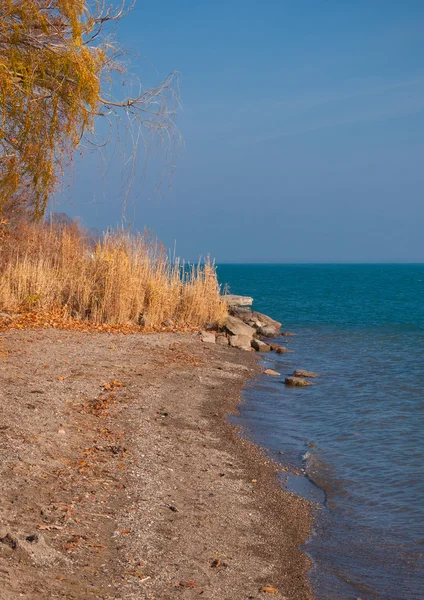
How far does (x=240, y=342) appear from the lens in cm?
1962

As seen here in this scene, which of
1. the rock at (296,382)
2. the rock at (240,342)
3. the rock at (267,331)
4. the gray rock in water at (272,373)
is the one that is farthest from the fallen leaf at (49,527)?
the rock at (267,331)

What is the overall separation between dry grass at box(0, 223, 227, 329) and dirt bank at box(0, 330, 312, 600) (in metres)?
5.50

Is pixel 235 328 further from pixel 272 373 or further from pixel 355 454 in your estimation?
pixel 355 454

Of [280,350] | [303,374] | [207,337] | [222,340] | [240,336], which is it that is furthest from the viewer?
[280,350]

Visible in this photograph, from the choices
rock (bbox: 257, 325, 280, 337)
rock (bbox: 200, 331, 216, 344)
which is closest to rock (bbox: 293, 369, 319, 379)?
rock (bbox: 200, 331, 216, 344)

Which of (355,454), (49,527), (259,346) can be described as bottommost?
(355,454)

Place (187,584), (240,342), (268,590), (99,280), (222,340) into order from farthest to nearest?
(240,342), (222,340), (99,280), (268,590), (187,584)

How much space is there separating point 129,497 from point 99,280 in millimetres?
11787

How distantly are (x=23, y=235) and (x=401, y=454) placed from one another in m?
12.8

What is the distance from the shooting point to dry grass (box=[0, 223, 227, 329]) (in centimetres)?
1711

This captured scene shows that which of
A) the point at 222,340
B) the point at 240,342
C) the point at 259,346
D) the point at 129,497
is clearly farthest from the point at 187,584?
the point at 259,346

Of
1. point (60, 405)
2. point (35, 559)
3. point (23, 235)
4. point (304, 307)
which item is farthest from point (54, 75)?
point (304, 307)

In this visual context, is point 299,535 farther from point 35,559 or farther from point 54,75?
point 54,75

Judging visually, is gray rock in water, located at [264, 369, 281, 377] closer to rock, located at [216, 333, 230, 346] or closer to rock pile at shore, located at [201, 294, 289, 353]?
rock pile at shore, located at [201, 294, 289, 353]
